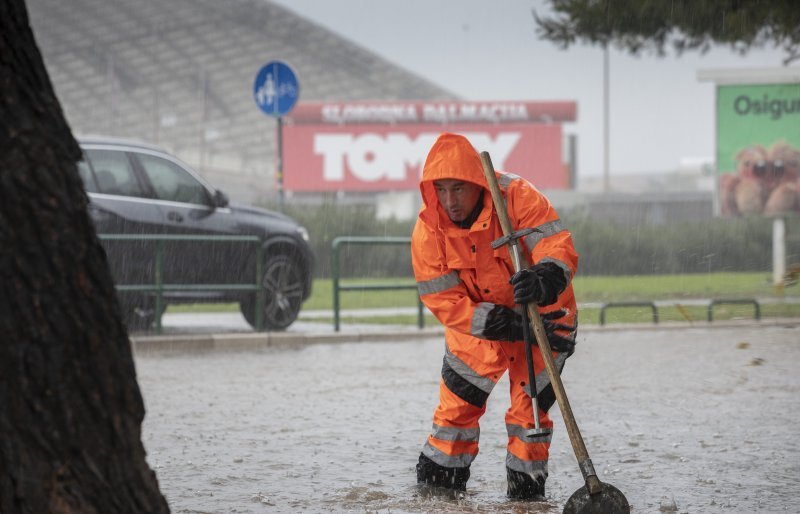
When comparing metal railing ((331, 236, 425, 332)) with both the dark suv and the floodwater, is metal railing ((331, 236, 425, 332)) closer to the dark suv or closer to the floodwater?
the dark suv

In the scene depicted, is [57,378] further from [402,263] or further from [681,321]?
[402,263]

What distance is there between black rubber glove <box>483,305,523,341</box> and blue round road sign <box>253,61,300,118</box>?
11896 mm

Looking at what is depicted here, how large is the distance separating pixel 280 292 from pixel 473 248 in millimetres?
8788

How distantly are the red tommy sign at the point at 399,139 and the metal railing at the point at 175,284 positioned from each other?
1480 inches

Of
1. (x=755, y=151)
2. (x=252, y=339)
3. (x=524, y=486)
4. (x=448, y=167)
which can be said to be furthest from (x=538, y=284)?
(x=755, y=151)

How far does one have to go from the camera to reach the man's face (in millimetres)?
4871

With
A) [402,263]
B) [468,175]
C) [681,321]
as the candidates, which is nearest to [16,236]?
[468,175]

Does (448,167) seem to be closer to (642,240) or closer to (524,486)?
(524,486)

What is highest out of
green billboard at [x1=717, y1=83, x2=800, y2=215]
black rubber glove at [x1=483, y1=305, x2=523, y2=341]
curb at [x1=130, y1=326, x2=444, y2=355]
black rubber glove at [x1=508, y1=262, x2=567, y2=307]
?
green billboard at [x1=717, y1=83, x2=800, y2=215]

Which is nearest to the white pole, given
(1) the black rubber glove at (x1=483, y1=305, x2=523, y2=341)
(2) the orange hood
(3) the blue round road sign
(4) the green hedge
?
(4) the green hedge

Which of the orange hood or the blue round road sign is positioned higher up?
the blue round road sign

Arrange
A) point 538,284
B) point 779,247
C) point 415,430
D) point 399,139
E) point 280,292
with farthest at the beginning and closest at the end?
point 399,139, point 779,247, point 280,292, point 415,430, point 538,284

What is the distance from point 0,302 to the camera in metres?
2.93

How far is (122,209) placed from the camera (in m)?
13.0
